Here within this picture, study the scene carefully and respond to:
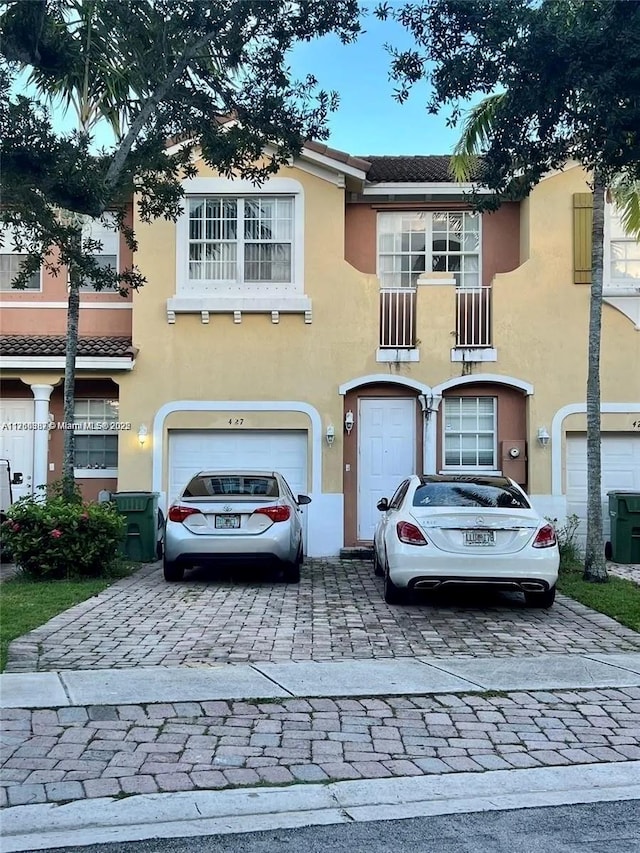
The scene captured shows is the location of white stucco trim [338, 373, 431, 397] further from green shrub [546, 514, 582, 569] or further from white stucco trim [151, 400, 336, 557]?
green shrub [546, 514, 582, 569]

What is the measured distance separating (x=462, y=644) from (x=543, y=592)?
6.23ft

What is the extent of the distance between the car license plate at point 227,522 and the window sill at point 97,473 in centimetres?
522

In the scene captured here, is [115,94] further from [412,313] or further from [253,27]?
[412,313]

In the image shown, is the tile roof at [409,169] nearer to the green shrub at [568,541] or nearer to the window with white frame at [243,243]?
the window with white frame at [243,243]

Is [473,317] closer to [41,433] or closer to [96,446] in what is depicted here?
[96,446]

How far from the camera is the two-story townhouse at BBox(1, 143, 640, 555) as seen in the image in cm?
1436

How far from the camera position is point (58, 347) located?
46.9 feet

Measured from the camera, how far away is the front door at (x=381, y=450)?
580 inches

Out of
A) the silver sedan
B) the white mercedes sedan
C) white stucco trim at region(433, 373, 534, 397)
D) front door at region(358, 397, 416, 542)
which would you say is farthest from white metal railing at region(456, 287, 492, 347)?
the white mercedes sedan

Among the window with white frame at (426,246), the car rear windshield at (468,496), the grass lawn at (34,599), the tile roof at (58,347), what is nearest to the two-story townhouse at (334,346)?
the tile roof at (58,347)

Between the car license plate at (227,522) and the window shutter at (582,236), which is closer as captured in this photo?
the car license plate at (227,522)

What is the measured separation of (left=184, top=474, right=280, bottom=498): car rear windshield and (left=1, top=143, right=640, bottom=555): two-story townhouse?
10.6 ft

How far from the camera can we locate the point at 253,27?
8211mm

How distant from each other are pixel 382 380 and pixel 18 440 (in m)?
6.92
